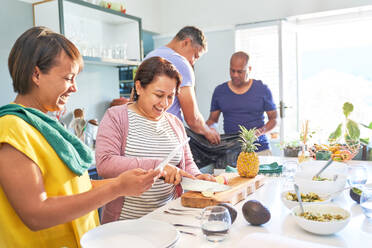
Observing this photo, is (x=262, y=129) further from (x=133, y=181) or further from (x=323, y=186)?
(x=133, y=181)

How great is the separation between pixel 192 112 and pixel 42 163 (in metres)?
1.34

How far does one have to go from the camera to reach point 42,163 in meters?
0.99

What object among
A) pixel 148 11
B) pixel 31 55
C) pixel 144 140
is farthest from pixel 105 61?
pixel 31 55

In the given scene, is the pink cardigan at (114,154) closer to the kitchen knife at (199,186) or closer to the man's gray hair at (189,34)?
the kitchen knife at (199,186)

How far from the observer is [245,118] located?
307cm

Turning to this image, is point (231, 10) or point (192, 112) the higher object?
point (231, 10)

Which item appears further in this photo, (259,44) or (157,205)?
(259,44)

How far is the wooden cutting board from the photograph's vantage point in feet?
4.53

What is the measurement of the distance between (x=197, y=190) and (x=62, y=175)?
0.61 metres

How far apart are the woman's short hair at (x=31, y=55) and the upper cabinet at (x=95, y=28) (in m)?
2.18

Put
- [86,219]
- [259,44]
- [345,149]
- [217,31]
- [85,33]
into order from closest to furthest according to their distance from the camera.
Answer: [86,219]
[345,149]
[85,33]
[259,44]
[217,31]

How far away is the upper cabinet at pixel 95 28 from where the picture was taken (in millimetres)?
3154

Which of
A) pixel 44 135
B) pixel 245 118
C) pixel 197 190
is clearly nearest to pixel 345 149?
pixel 245 118

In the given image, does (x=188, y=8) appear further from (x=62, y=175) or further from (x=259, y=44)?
(x=62, y=175)
